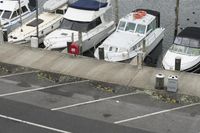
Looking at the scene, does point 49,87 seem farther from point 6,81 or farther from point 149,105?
point 149,105

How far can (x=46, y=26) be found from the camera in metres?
30.5

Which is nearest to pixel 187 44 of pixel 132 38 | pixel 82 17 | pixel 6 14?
pixel 132 38

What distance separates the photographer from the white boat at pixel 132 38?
86.0 feet

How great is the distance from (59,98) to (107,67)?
4043 millimetres

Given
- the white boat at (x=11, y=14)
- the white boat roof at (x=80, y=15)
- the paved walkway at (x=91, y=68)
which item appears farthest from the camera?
the white boat at (x=11, y=14)

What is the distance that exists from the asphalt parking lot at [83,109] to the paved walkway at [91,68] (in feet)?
2.05

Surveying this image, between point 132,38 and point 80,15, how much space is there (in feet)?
13.0

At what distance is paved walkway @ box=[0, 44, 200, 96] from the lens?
73.5 ft

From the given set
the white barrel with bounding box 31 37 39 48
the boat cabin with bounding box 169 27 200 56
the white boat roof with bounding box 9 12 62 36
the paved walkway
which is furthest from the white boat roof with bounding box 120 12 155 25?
the white barrel with bounding box 31 37 39 48

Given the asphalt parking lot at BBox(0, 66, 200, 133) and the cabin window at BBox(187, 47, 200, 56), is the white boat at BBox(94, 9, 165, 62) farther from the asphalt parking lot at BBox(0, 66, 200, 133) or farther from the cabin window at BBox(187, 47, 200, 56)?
the asphalt parking lot at BBox(0, 66, 200, 133)

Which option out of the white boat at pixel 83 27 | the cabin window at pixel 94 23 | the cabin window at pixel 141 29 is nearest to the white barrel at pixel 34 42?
the white boat at pixel 83 27

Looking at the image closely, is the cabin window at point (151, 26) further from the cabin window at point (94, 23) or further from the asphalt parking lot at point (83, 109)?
the asphalt parking lot at point (83, 109)

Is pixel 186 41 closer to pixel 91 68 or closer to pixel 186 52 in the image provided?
pixel 186 52

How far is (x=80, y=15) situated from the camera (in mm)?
29359
